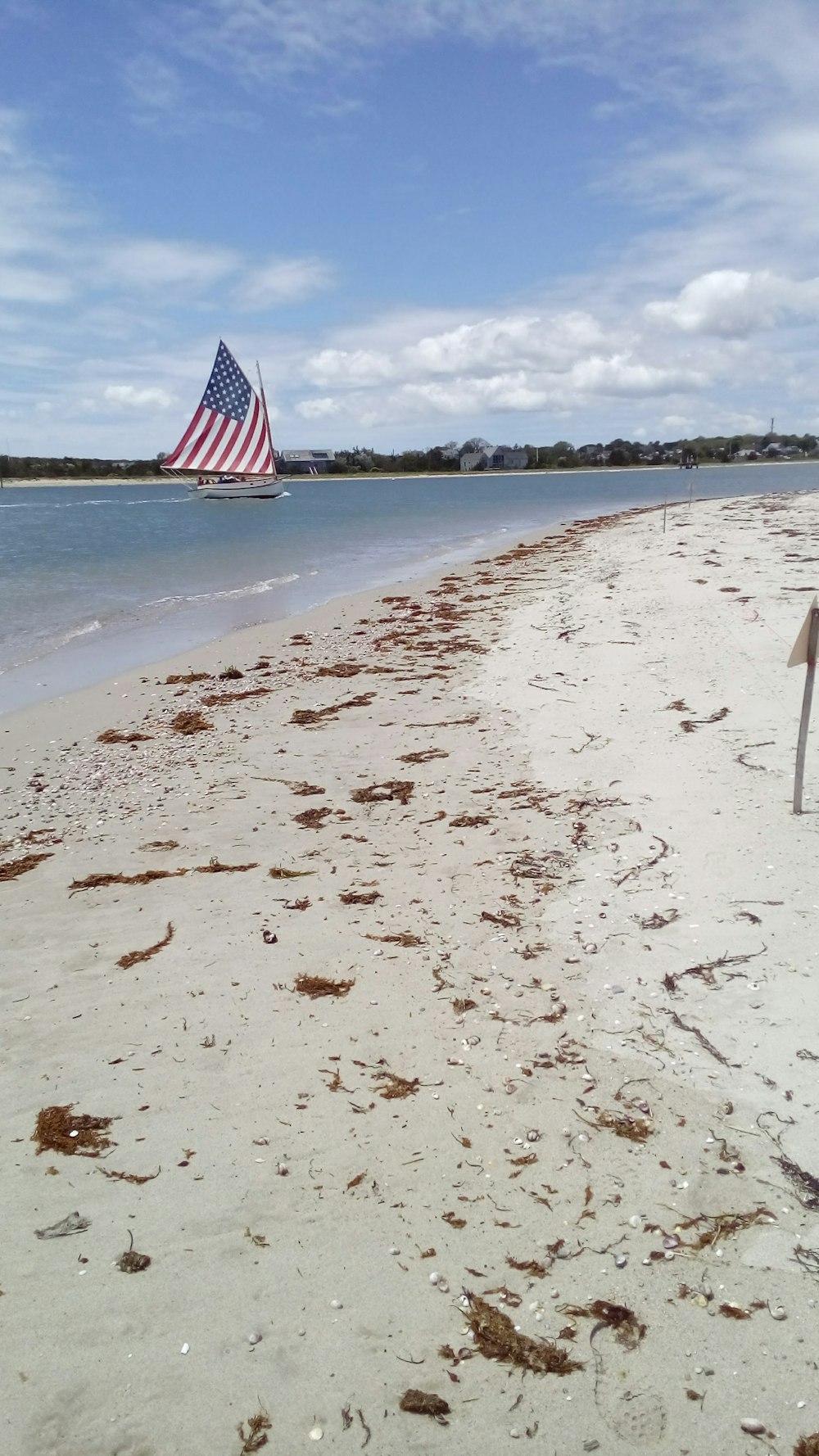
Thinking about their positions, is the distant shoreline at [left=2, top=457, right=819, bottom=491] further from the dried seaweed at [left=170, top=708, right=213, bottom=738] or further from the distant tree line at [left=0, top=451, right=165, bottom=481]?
the dried seaweed at [left=170, top=708, right=213, bottom=738]

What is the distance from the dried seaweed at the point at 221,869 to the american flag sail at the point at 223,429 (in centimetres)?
3513

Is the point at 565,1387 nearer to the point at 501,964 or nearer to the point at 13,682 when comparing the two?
the point at 501,964

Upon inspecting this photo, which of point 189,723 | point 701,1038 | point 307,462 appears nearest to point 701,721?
point 701,1038

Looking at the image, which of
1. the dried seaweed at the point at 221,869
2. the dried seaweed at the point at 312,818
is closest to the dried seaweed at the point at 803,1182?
the dried seaweed at the point at 221,869

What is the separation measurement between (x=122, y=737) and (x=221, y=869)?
3814 mm

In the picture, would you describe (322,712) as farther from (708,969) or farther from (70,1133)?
(70,1133)

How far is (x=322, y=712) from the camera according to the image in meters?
9.37

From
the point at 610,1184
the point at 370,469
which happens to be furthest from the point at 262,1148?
the point at 370,469

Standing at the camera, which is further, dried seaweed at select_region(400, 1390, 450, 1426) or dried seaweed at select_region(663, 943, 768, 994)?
dried seaweed at select_region(663, 943, 768, 994)

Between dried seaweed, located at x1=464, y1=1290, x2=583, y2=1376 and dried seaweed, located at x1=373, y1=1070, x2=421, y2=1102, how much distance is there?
94cm

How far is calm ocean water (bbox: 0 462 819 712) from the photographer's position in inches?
563

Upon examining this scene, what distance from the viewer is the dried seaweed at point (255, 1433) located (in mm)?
2340

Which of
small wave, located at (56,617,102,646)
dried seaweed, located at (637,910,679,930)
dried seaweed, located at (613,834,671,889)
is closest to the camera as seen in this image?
dried seaweed, located at (637,910,679,930)

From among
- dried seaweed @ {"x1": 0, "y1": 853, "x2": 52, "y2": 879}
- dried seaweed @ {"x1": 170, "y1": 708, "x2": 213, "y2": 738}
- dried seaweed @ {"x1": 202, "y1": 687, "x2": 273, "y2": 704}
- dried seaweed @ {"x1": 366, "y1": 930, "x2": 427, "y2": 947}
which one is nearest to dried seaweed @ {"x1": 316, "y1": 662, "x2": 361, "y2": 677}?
dried seaweed @ {"x1": 202, "y1": 687, "x2": 273, "y2": 704}
